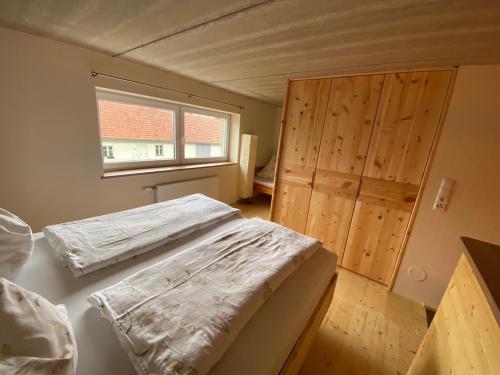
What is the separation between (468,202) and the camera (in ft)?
5.26

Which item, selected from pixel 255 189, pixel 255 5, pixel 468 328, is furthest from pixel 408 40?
pixel 255 189

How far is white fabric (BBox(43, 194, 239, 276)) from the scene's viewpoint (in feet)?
3.54

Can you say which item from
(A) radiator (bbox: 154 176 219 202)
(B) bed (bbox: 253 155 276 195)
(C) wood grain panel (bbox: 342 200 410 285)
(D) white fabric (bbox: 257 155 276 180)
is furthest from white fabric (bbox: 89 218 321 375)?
(D) white fabric (bbox: 257 155 276 180)

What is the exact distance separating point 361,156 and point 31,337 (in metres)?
2.43

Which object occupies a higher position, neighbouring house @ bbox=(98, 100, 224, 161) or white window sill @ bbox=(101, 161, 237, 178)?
neighbouring house @ bbox=(98, 100, 224, 161)

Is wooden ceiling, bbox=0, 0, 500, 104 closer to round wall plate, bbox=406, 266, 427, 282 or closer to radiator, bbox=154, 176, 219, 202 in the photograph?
radiator, bbox=154, 176, 219, 202

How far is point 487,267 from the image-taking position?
0.73 m

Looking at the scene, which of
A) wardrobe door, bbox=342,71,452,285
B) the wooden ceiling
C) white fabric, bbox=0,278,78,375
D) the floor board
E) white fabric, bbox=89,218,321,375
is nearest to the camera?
white fabric, bbox=0,278,78,375

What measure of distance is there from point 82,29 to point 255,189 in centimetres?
314

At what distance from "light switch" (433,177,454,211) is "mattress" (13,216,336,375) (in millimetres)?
1185

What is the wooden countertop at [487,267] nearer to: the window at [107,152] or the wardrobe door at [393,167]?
the wardrobe door at [393,167]

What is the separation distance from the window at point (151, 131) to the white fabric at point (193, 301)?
1969mm

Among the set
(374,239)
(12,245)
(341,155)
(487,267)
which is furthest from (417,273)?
(12,245)

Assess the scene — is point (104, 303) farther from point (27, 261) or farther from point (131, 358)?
point (27, 261)
